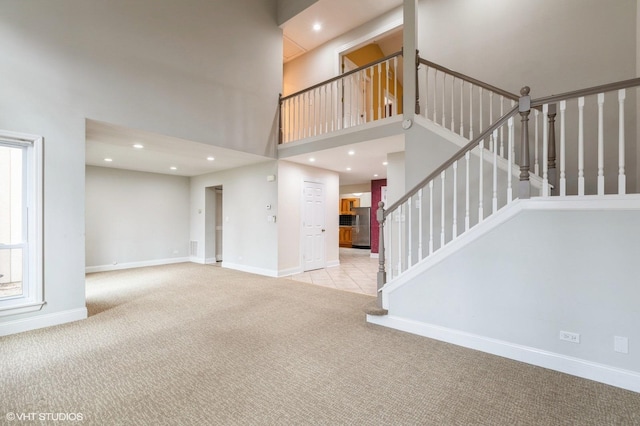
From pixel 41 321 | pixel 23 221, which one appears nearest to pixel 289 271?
pixel 41 321

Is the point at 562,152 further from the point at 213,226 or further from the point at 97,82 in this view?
the point at 213,226

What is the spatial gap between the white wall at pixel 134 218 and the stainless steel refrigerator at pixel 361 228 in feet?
19.9

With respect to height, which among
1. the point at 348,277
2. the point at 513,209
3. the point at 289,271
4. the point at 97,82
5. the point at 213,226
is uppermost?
the point at 97,82

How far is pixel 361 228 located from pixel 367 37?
21.5ft

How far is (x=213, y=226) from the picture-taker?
8.05 metres

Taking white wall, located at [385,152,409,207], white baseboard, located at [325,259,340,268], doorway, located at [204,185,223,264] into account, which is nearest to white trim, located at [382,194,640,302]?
white wall, located at [385,152,409,207]

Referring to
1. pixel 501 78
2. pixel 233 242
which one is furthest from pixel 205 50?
pixel 501 78

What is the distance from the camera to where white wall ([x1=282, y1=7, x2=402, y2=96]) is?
19.7 ft

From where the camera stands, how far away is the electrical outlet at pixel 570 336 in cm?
224

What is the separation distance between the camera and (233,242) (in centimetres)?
698

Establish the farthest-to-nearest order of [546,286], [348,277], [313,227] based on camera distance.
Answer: [313,227], [348,277], [546,286]

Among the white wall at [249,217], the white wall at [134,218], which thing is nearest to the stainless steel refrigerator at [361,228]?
the white wall at [249,217]

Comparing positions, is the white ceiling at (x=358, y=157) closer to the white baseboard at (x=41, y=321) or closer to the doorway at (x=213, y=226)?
the doorway at (x=213, y=226)

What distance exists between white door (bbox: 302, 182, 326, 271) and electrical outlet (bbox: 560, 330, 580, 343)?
16.0 feet
